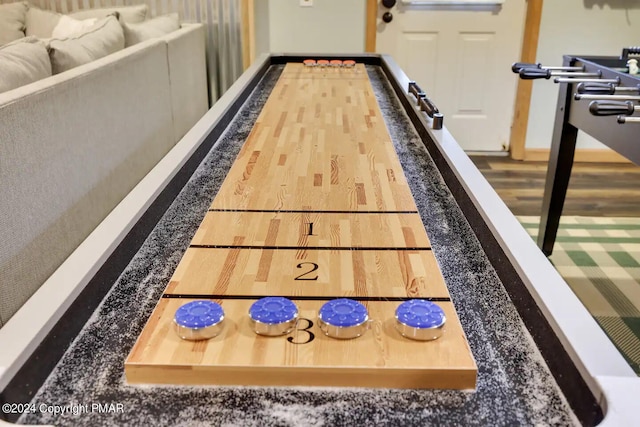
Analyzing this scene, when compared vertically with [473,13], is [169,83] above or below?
below

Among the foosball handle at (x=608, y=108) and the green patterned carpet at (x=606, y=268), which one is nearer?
the foosball handle at (x=608, y=108)

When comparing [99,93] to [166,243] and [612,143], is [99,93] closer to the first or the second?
[166,243]

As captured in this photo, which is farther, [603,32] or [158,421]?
[603,32]

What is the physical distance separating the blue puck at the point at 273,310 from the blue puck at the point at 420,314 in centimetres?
15

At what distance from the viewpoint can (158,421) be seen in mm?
678

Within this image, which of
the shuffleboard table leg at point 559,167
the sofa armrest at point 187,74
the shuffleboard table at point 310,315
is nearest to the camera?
the shuffleboard table at point 310,315

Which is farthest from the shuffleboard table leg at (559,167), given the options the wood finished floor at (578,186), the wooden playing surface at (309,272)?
the wooden playing surface at (309,272)

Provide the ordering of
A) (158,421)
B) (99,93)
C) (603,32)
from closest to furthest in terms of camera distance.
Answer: (158,421), (99,93), (603,32)

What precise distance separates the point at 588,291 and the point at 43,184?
2247 millimetres

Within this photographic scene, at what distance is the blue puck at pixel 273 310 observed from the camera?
31.7 inches

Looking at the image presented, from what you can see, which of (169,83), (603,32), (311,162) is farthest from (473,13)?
(311,162)

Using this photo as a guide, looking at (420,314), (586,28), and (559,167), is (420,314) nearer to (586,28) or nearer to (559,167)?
(559,167)

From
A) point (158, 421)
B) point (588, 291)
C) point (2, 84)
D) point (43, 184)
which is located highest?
point (2, 84)

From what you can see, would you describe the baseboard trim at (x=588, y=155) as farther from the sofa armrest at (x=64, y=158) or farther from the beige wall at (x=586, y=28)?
the sofa armrest at (x=64, y=158)
